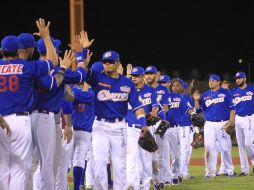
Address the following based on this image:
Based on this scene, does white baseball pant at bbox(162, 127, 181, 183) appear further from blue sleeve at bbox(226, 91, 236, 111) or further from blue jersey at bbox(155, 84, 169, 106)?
blue sleeve at bbox(226, 91, 236, 111)

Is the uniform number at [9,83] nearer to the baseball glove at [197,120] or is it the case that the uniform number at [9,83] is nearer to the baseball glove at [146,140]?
the baseball glove at [146,140]

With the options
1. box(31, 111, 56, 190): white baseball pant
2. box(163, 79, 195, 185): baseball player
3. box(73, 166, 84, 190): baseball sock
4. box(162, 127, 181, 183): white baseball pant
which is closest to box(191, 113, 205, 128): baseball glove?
box(163, 79, 195, 185): baseball player

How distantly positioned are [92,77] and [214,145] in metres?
5.96

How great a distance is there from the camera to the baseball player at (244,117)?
14.5 m

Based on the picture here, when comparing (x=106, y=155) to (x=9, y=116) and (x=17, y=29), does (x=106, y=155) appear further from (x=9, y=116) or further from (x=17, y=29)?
(x=17, y=29)

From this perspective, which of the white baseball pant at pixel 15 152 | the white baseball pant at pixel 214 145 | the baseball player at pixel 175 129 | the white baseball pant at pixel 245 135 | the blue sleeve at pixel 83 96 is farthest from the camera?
the white baseball pant at pixel 245 135

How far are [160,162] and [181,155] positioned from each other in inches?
65.0

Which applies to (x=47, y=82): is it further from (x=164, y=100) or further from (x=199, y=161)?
(x=199, y=161)

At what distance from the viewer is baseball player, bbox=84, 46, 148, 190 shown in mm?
8242

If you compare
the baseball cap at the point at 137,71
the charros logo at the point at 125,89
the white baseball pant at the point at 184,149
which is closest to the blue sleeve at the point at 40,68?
the charros logo at the point at 125,89

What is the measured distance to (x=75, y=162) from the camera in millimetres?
9688

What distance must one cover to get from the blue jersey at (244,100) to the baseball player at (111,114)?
6773 mm

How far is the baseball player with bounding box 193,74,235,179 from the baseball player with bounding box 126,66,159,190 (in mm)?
3313

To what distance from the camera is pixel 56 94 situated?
302 inches
